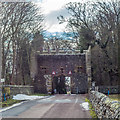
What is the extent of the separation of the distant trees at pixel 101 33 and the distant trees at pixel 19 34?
2.01 metres

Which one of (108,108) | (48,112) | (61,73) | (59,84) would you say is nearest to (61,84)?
(59,84)

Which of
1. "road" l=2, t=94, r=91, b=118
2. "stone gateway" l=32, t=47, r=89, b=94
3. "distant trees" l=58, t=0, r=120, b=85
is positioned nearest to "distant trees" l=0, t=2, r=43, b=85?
"stone gateway" l=32, t=47, r=89, b=94

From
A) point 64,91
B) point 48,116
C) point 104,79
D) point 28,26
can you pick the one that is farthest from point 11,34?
point 64,91

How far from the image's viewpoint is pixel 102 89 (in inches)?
702

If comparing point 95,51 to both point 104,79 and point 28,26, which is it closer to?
point 104,79

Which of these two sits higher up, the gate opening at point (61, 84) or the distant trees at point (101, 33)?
the distant trees at point (101, 33)

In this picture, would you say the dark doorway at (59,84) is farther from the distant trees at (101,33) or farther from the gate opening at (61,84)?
the distant trees at (101,33)

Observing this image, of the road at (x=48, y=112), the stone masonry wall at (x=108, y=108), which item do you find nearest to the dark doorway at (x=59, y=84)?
the road at (x=48, y=112)

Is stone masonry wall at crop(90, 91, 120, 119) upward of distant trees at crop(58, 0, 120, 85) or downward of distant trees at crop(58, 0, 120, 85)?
downward

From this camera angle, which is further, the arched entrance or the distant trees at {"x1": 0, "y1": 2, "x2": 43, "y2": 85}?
the arched entrance

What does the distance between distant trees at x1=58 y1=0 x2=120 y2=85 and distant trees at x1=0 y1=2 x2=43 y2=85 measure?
2007 mm

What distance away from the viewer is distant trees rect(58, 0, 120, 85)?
34.2ft

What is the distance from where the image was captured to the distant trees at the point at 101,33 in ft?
34.2

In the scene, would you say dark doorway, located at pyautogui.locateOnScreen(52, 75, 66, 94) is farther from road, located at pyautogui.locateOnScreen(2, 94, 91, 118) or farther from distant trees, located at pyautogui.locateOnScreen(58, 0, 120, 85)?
road, located at pyautogui.locateOnScreen(2, 94, 91, 118)
